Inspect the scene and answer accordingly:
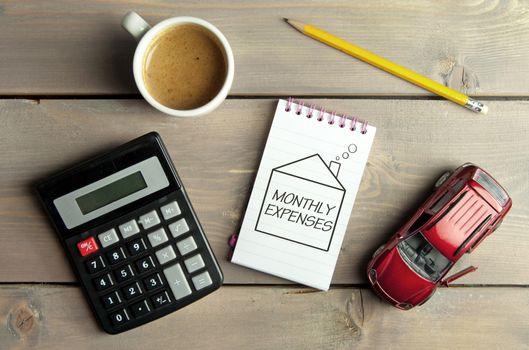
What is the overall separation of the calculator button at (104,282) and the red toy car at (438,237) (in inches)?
12.4

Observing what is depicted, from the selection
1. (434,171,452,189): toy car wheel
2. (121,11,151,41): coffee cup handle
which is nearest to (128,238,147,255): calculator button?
(121,11,151,41): coffee cup handle

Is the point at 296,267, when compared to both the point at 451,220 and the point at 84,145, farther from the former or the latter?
the point at 84,145

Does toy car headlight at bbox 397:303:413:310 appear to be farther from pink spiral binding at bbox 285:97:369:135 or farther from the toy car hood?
pink spiral binding at bbox 285:97:369:135

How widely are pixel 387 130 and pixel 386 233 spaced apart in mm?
130

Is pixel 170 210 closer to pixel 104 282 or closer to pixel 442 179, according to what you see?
pixel 104 282

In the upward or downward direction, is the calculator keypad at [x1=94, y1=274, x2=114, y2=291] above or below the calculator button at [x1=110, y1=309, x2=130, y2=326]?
above

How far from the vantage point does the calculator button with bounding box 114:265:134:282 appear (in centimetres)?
63

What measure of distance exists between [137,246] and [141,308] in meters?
0.08

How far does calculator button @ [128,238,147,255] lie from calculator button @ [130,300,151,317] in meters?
0.06

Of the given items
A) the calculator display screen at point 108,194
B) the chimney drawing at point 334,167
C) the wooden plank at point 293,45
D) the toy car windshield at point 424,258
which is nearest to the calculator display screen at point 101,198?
the calculator display screen at point 108,194

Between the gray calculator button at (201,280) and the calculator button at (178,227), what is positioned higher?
the calculator button at (178,227)

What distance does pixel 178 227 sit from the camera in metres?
0.64

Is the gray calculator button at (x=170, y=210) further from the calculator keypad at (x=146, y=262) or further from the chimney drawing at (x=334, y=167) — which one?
the chimney drawing at (x=334, y=167)

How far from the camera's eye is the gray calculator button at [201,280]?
0.64 meters
